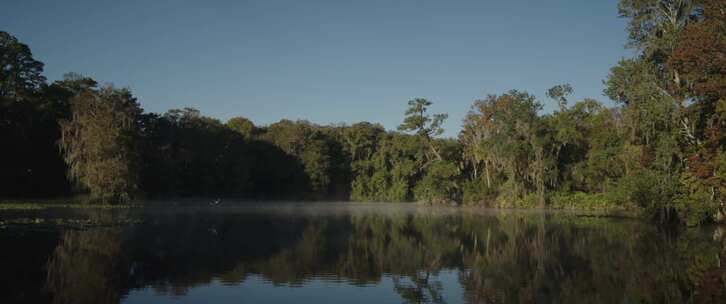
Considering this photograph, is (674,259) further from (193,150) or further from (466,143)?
(193,150)

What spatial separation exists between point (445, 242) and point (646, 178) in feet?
46.8

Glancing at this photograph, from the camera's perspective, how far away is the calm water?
38.6 ft

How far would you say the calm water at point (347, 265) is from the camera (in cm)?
1176

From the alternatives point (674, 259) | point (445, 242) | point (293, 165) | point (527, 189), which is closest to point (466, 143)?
point (527, 189)

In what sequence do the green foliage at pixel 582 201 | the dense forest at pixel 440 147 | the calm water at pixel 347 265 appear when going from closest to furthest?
the calm water at pixel 347 265 < the dense forest at pixel 440 147 < the green foliage at pixel 582 201

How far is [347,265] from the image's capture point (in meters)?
15.9

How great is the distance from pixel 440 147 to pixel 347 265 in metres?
53.1

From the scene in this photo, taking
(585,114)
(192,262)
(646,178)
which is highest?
(585,114)

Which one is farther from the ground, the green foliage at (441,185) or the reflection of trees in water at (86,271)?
the green foliage at (441,185)

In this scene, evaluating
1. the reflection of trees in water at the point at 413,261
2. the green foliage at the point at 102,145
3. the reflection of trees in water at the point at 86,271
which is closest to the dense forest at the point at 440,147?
the green foliage at the point at 102,145

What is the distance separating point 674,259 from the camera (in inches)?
657

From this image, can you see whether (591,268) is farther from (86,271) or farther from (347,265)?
(86,271)

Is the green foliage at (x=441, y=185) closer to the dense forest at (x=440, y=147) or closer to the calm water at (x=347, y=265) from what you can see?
the dense forest at (x=440, y=147)

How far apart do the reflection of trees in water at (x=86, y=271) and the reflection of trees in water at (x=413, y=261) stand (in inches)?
0.9
